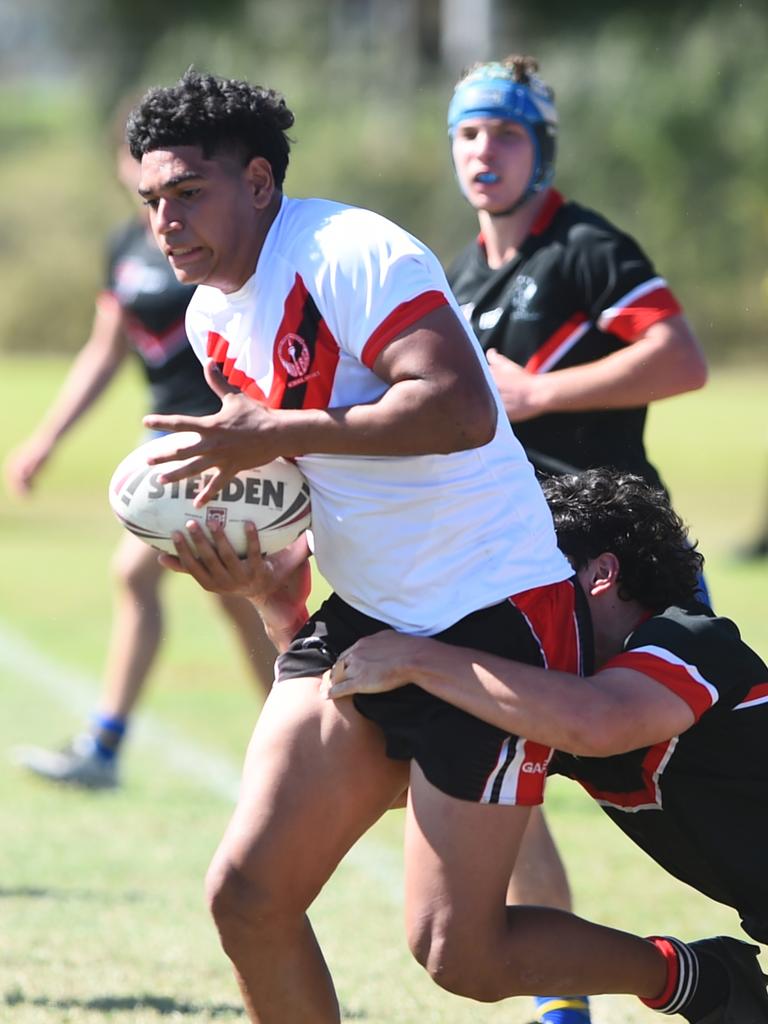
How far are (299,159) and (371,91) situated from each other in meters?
5.10

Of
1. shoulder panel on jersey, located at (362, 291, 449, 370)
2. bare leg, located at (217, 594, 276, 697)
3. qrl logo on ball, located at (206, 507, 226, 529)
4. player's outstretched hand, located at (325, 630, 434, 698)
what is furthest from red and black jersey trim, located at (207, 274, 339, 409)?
bare leg, located at (217, 594, 276, 697)

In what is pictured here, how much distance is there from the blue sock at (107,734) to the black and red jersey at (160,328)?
128 cm

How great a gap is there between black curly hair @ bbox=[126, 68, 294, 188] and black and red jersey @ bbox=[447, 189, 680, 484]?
1346 mm

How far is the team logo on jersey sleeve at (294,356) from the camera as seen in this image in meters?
3.32

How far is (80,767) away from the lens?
692 cm

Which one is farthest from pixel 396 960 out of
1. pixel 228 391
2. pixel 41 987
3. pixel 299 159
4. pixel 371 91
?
pixel 371 91

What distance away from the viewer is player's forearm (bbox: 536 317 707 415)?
4.52 meters

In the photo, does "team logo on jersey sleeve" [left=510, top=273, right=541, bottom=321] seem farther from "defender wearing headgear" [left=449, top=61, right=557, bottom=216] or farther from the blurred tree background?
the blurred tree background

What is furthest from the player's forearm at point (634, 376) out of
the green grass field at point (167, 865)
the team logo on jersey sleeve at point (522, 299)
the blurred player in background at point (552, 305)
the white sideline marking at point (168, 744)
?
the white sideline marking at point (168, 744)

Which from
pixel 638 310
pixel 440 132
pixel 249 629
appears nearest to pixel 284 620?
pixel 638 310

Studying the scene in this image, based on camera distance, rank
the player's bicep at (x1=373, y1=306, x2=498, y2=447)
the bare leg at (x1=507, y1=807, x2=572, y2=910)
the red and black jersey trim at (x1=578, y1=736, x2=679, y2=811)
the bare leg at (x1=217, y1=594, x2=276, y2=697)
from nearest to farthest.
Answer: the player's bicep at (x1=373, y1=306, x2=498, y2=447) < the red and black jersey trim at (x1=578, y1=736, x2=679, y2=811) < the bare leg at (x1=507, y1=807, x2=572, y2=910) < the bare leg at (x1=217, y1=594, x2=276, y2=697)

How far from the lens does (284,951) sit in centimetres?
342

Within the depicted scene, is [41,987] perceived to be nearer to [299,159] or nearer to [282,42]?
[299,159]

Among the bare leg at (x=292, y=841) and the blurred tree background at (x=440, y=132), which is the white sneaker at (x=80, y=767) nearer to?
the bare leg at (x=292, y=841)
